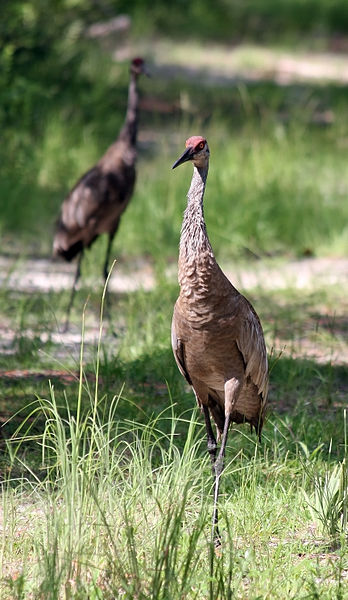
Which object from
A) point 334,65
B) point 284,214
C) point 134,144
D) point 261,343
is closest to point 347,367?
point 261,343

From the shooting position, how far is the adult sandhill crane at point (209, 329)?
431 centimetres

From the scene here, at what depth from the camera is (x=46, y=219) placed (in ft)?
32.7

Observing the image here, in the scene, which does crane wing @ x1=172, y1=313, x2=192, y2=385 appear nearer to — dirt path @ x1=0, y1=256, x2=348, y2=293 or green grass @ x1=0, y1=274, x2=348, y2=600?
green grass @ x1=0, y1=274, x2=348, y2=600

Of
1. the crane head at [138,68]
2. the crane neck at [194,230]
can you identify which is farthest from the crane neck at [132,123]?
the crane neck at [194,230]

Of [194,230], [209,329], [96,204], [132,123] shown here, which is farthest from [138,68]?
[209,329]

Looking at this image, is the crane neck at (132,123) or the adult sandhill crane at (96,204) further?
the crane neck at (132,123)

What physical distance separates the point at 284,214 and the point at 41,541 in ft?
20.7

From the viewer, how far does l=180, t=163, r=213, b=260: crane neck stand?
4355mm

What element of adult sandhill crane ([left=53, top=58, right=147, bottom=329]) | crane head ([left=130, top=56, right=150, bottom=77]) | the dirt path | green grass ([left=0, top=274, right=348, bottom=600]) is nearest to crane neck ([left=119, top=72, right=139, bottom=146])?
adult sandhill crane ([left=53, top=58, right=147, bottom=329])

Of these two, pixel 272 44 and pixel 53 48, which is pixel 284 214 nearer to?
pixel 53 48

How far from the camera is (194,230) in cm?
439

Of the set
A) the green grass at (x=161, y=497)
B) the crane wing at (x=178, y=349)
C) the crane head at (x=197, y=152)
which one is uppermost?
the crane head at (x=197, y=152)

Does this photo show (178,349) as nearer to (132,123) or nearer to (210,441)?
(210,441)

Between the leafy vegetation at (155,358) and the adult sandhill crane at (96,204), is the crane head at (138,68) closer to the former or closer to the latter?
the leafy vegetation at (155,358)
